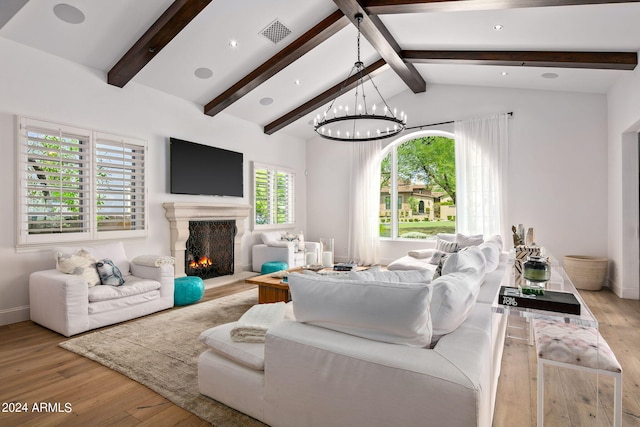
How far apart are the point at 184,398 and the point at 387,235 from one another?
573 cm

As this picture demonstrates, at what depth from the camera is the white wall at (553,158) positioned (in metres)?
5.20

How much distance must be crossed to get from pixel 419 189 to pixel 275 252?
3.21 m

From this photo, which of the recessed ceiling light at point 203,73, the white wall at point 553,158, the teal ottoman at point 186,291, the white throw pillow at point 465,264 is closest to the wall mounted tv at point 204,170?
the recessed ceiling light at point 203,73

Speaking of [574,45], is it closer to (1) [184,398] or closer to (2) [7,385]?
(1) [184,398]

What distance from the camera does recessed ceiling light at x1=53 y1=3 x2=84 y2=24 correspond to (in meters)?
3.29

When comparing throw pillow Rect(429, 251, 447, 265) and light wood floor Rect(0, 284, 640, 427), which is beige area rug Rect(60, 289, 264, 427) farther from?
throw pillow Rect(429, 251, 447, 265)

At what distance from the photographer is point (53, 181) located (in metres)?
3.80

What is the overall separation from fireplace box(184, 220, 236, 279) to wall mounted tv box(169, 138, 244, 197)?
0.57 metres

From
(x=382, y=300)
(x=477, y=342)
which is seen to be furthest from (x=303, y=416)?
(x=477, y=342)

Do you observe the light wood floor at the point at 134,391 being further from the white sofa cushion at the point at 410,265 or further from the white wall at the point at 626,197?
the white wall at the point at 626,197

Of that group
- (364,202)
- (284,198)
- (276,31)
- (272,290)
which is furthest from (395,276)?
(284,198)

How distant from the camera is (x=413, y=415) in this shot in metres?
1.26

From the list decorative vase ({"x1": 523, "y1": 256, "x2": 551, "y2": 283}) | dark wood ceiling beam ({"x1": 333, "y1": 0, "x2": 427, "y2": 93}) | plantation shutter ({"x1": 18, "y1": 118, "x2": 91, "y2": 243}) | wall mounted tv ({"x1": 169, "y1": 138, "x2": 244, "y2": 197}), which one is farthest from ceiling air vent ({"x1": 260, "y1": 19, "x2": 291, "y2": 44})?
decorative vase ({"x1": 523, "y1": 256, "x2": 551, "y2": 283})

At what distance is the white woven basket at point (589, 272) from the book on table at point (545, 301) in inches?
154
